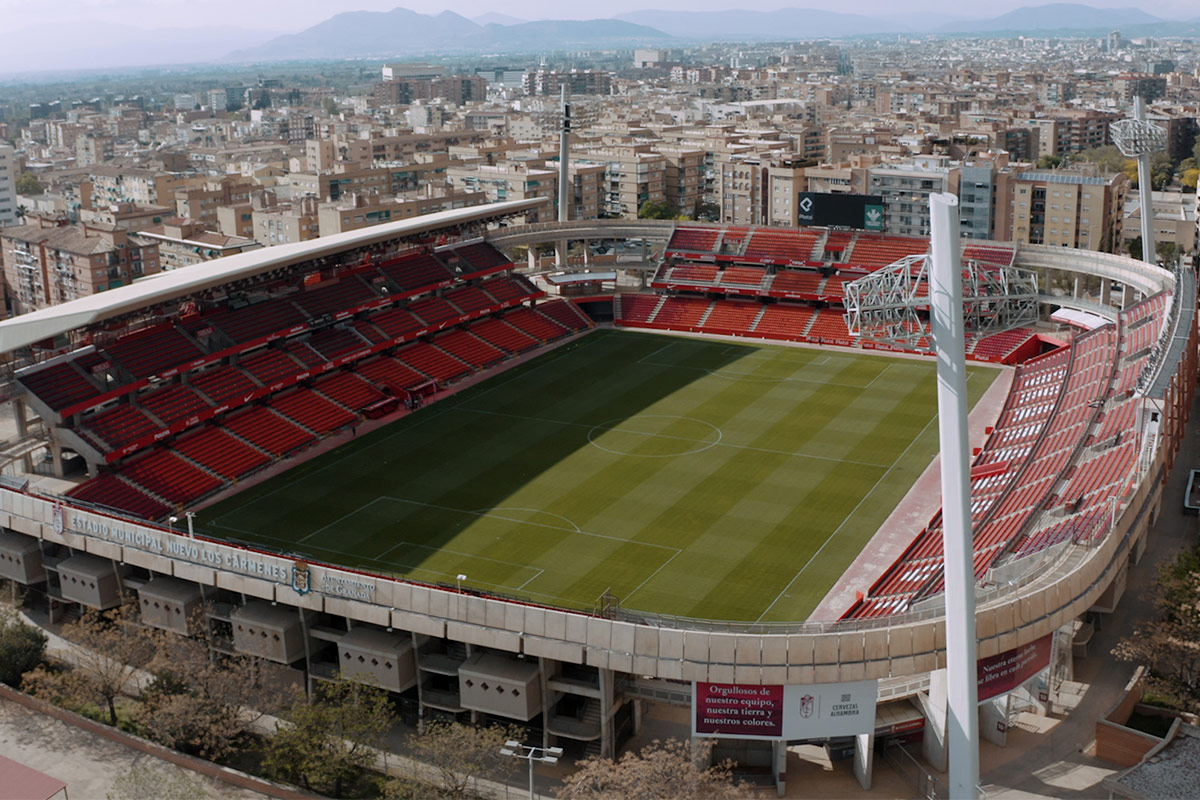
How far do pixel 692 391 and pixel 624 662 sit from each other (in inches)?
1426

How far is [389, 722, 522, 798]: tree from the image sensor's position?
29969 mm

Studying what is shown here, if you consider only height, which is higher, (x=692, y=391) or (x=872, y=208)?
(x=872, y=208)

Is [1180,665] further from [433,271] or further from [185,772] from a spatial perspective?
[433,271]

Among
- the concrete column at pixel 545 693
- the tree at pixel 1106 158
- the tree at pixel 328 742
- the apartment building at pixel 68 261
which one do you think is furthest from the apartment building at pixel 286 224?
the tree at pixel 1106 158

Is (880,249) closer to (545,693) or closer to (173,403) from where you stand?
(173,403)

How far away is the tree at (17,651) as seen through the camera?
3747 cm

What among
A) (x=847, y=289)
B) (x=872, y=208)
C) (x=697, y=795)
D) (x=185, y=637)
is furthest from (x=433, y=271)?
(x=697, y=795)

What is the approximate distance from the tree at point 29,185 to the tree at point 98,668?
170055 millimetres

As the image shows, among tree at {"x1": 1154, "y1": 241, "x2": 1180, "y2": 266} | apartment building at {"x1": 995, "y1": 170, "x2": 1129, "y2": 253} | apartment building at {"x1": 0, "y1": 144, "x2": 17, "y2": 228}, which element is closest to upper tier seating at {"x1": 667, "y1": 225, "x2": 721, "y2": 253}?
apartment building at {"x1": 995, "y1": 170, "x2": 1129, "y2": 253}

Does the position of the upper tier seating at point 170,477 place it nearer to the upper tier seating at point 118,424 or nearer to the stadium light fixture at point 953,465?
the upper tier seating at point 118,424

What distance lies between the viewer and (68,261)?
103625mm

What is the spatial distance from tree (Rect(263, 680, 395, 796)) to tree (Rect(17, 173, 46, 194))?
17768 cm

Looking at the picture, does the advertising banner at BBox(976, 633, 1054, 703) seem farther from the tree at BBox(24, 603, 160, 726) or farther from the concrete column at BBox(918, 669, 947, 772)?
the tree at BBox(24, 603, 160, 726)

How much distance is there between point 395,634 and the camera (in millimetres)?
35531
